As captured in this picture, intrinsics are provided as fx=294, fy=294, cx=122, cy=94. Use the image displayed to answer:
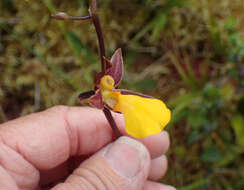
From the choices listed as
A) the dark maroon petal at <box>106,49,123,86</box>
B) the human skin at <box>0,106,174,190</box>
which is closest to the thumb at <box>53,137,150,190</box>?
the human skin at <box>0,106,174,190</box>

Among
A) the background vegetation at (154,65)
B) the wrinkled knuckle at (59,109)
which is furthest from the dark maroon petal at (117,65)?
the background vegetation at (154,65)

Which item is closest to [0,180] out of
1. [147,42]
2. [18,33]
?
[18,33]

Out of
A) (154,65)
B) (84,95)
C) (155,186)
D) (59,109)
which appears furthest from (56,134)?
(154,65)

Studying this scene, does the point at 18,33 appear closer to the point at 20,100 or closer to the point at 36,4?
the point at 36,4

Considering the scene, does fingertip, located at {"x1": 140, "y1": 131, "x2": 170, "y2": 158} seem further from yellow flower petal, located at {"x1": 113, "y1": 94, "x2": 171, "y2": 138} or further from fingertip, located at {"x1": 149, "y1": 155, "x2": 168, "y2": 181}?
yellow flower petal, located at {"x1": 113, "y1": 94, "x2": 171, "y2": 138}

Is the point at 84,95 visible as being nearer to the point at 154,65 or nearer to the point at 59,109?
the point at 59,109
